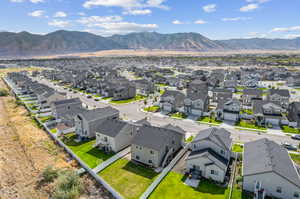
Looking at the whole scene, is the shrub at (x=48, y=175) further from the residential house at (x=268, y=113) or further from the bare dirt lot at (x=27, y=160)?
the residential house at (x=268, y=113)

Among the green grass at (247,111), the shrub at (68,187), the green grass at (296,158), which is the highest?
the green grass at (247,111)

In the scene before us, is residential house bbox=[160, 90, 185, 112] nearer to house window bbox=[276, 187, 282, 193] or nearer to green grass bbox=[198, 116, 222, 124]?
green grass bbox=[198, 116, 222, 124]

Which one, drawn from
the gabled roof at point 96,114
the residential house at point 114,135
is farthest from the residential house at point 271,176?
the gabled roof at point 96,114

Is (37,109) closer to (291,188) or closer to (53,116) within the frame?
(53,116)

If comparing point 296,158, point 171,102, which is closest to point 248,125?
point 296,158

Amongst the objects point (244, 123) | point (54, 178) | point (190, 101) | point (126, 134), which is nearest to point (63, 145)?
point (54, 178)

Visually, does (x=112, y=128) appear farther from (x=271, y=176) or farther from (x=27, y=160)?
(x=271, y=176)

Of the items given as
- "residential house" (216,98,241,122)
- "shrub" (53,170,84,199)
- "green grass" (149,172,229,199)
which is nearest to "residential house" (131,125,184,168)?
"green grass" (149,172,229,199)
